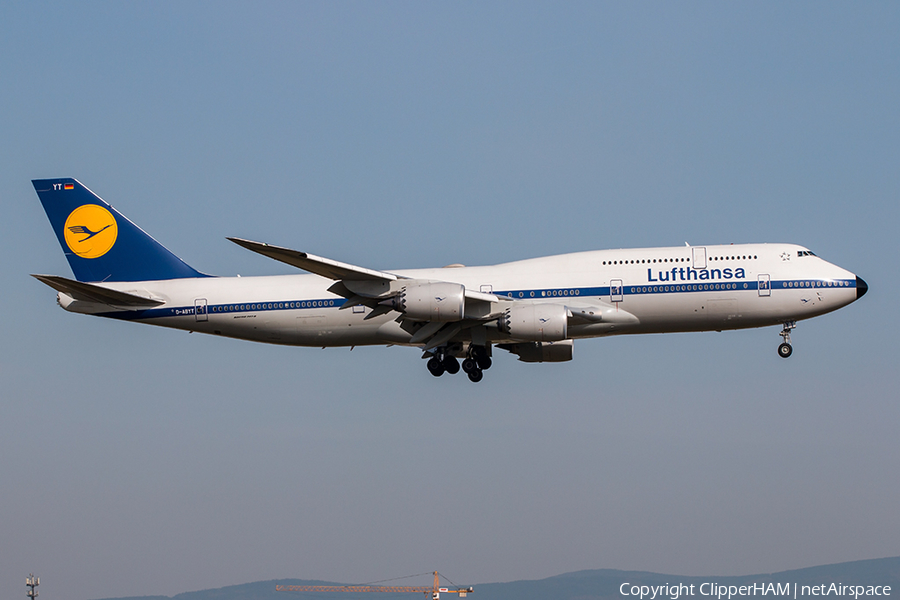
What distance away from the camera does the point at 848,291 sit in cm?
3738

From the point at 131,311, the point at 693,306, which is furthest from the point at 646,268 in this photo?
the point at 131,311

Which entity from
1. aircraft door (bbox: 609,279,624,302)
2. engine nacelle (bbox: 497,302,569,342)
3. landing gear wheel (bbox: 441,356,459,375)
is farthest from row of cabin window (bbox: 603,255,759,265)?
landing gear wheel (bbox: 441,356,459,375)

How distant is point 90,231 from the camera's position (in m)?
43.0

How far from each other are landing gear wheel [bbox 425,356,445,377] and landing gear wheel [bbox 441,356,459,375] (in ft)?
0.44

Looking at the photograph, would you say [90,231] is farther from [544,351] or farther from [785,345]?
[785,345]

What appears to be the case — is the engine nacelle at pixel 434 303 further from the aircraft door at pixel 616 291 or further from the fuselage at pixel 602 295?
the aircraft door at pixel 616 291

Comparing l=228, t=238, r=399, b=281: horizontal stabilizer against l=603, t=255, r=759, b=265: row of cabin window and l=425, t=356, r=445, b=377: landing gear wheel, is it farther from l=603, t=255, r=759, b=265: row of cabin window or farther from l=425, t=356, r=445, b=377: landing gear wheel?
l=603, t=255, r=759, b=265: row of cabin window

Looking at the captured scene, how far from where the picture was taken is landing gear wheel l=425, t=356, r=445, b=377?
4050 cm

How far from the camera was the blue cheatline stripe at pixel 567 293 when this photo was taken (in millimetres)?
36812

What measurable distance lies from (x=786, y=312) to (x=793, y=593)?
12099 mm

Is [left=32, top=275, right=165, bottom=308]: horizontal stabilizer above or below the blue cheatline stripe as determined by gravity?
above

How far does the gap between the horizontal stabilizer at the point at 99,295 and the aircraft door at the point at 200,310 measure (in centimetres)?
154

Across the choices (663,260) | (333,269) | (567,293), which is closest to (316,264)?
(333,269)

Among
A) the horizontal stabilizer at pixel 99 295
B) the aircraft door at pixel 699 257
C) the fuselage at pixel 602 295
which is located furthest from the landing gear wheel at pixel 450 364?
the horizontal stabilizer at pixel 99 295
